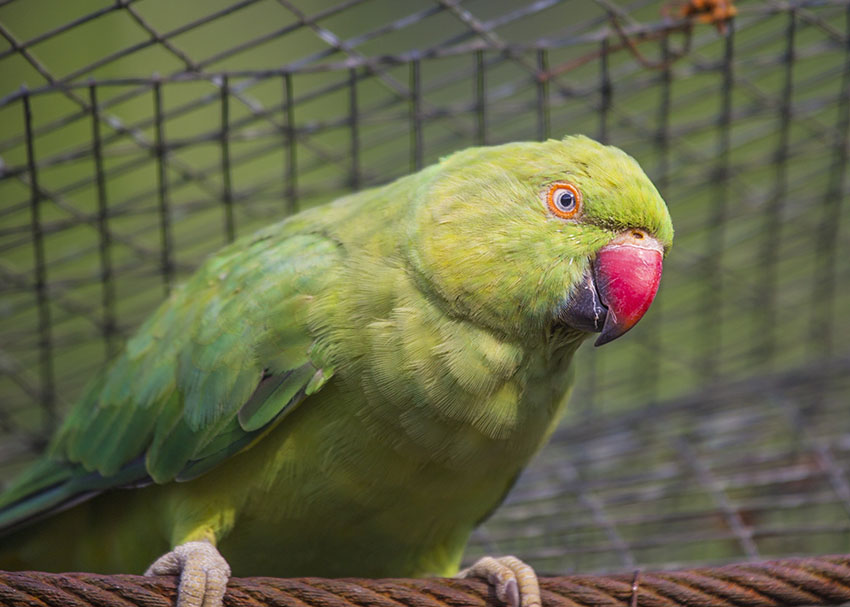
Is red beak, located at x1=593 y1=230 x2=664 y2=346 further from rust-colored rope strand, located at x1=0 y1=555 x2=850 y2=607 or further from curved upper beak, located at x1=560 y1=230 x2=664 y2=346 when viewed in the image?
rust-colored rope strand, located at x1=0 y1=555 x2=850 y2=607

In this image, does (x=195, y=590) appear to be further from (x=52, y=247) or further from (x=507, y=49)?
(x=52, y=247)

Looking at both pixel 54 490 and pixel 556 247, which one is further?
pixel 54 490

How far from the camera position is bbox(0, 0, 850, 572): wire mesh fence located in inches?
107

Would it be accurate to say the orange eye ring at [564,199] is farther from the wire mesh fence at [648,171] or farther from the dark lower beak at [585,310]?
the wire mesh fence at [648,171]

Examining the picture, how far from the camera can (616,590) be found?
1.74 m

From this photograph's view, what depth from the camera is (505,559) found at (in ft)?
7.30

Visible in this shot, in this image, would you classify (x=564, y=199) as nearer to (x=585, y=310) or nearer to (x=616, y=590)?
(x=585, y=310)

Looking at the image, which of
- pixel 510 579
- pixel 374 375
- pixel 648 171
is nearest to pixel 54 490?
pixel 374 375

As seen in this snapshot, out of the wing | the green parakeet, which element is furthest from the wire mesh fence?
the green parakeet

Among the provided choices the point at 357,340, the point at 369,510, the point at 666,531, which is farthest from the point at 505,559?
the point at 666,531

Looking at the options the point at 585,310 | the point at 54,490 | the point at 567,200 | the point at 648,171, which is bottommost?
the point at 54,490

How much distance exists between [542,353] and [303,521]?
0.76 meters

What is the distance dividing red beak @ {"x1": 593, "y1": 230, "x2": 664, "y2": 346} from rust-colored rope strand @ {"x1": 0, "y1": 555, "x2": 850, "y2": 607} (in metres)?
0.55

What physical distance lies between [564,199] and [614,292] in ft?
0.86
